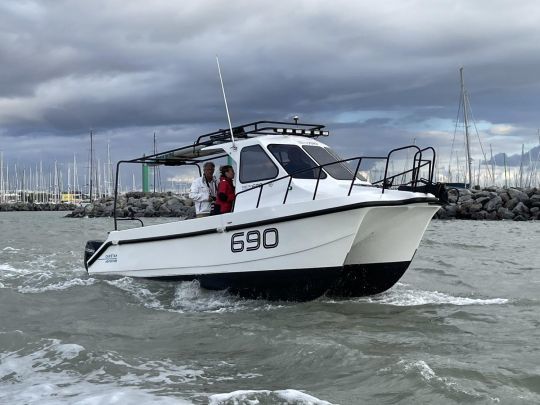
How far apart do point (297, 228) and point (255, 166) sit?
156 cm

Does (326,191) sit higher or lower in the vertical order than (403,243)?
higher

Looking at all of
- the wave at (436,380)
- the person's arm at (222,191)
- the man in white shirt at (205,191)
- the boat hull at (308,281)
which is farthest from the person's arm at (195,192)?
the wave at (436,380)

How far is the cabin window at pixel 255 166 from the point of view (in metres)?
9.09

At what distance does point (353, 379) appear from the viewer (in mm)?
5230

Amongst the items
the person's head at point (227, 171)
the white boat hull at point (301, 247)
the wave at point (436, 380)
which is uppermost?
the person's head at point (227, 171)

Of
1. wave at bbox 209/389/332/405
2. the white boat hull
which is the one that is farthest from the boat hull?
wave at bbox 209/389/332/405

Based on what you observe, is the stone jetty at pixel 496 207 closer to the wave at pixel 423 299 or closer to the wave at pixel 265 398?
the wave at pixel 423 299

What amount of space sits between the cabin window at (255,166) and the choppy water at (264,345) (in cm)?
186

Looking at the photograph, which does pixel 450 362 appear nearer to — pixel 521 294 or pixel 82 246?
pixel 521 294

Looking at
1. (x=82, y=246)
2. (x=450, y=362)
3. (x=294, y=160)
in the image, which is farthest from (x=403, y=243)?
(x=82, y=246)

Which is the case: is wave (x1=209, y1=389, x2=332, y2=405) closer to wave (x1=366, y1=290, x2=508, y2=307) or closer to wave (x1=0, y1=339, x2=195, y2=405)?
wave (x1=0, y1=339, x2=195, y2=405)

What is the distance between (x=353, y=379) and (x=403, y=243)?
3.92m

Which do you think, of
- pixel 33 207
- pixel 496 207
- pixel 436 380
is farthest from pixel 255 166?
pixel 33 207

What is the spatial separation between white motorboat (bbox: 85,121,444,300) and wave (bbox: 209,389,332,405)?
11.1 feet
